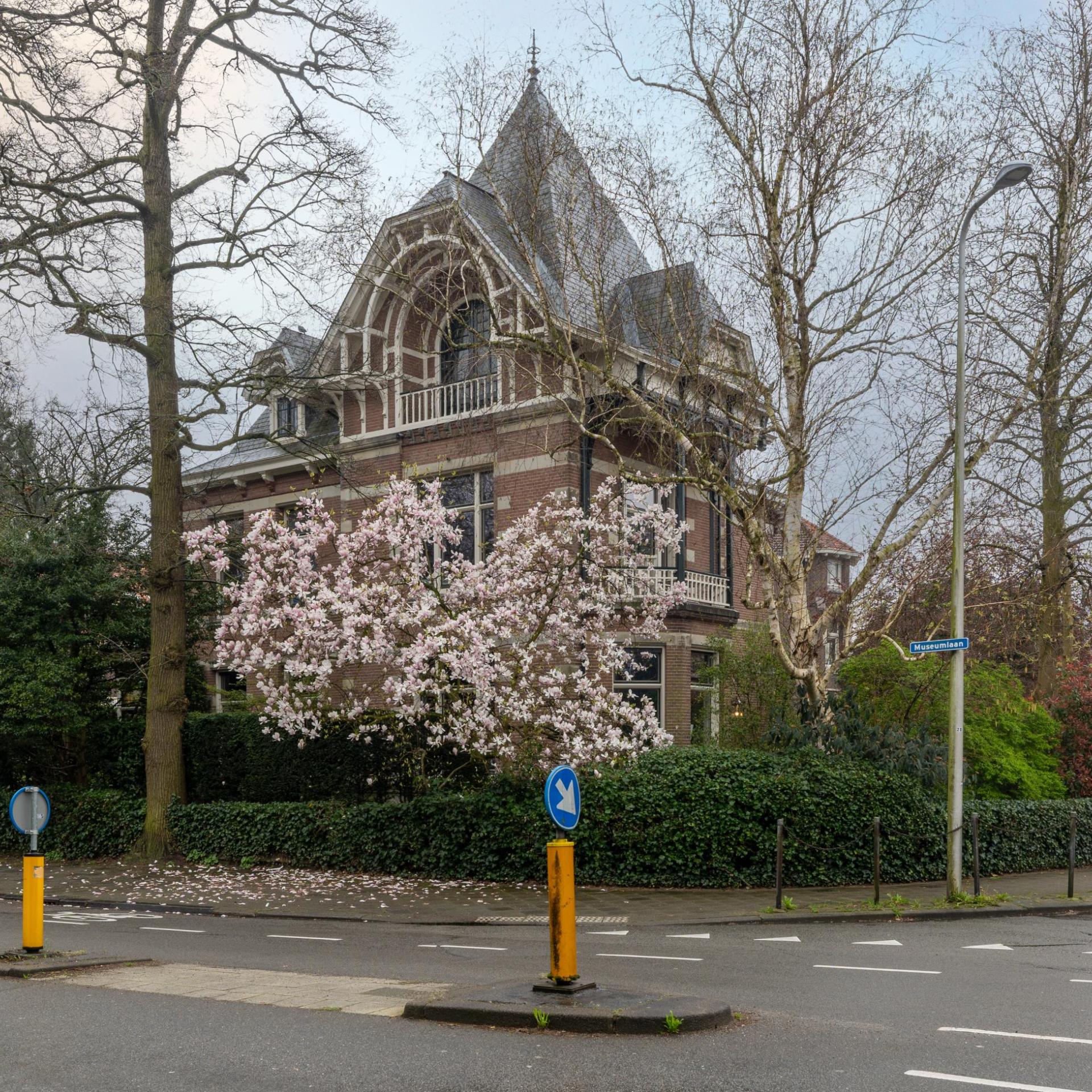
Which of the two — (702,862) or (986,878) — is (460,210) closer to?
(702,862)

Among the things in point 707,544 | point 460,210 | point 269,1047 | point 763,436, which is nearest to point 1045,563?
point 707,544

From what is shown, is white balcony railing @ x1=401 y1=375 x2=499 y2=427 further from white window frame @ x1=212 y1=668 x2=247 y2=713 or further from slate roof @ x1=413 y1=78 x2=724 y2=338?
white window frame @ x1=212 y1=668 x2=247 y2=713

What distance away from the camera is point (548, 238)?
19.5m

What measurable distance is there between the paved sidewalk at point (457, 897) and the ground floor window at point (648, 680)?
7.63 metres

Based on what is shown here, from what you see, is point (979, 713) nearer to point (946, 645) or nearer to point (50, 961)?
point (946, 645)

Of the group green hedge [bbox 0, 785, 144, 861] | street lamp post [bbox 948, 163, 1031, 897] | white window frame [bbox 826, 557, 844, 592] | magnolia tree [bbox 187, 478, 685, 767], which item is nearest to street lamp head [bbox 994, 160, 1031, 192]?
street lamp post [bbox 948, 163, 1031, 897]

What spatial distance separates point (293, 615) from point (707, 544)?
36.9 feet


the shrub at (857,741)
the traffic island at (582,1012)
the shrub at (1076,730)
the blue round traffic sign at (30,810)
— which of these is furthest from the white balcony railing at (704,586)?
the traffic island at (582,1012)

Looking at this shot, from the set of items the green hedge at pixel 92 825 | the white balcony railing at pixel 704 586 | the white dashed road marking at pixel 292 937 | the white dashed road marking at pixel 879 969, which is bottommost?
the green hedge at pixel 92 825

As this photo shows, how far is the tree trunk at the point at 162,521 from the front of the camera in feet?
71.5

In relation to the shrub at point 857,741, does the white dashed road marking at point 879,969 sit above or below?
below

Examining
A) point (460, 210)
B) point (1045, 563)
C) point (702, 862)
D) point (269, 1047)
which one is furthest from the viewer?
point (1045, 563)

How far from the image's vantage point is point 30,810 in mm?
11445

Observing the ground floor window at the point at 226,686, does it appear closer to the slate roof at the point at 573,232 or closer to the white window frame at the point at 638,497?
the white window frame at the point at 638,497
